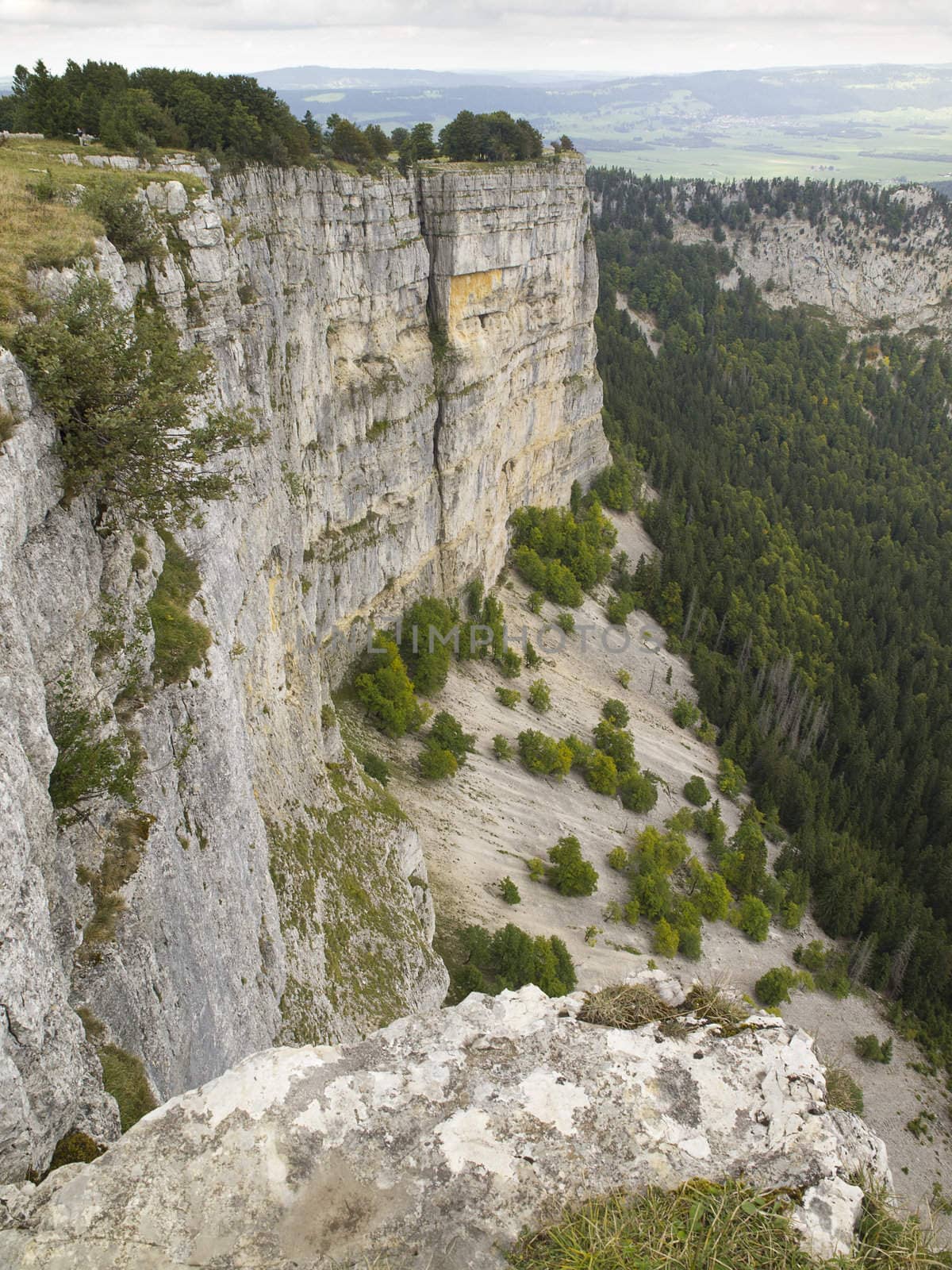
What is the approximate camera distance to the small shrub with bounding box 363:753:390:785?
3944 cm

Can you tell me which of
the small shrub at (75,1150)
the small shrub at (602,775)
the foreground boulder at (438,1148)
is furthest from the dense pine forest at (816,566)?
the small shrub at (75,1150)

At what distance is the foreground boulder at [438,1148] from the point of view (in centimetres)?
821

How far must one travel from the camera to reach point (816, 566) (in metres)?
88.1

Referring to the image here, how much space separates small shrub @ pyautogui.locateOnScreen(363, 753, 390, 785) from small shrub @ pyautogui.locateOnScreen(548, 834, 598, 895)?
10615 millimetres

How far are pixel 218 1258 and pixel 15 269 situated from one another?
14155mm

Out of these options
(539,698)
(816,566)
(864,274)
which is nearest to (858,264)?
(864,274)

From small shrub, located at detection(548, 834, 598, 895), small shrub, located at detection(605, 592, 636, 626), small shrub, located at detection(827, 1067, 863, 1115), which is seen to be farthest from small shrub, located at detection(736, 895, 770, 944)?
small shrub, located at detection(827, 1067, 863, 1115)

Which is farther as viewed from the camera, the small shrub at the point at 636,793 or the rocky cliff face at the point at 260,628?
the small shrub at the point at 636,793

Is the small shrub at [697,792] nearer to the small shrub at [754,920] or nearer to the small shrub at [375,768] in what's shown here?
the small shrub at [754,920]

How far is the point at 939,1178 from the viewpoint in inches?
1563

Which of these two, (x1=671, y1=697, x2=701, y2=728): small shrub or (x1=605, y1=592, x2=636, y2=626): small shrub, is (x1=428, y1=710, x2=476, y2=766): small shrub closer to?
(x1=671, y1=697, x2=701, y2=728): small shrub

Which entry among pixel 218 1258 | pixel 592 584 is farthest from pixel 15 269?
pixel 592 584

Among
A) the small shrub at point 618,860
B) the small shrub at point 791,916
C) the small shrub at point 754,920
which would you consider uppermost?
the small shrub at point 618,860

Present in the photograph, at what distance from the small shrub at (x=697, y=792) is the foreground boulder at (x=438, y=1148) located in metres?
47.7
